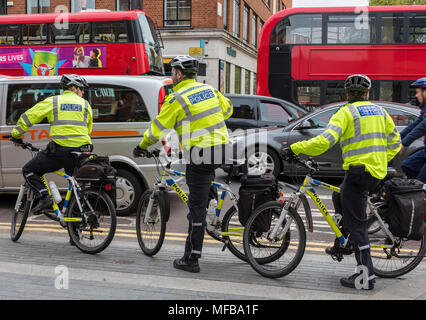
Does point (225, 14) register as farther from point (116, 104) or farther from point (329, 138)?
point (329, 138)

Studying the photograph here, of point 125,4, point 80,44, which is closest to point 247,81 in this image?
point 125,4

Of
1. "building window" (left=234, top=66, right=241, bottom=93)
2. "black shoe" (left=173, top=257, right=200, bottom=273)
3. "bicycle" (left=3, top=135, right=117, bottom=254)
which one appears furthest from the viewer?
"building window" (left=234, top=66, right=241, bottom=93)

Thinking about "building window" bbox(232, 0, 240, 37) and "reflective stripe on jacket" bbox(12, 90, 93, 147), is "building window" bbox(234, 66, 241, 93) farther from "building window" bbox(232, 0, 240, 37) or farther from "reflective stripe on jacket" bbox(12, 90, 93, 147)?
"reflective stripe on jacket" bbox(12, 90, 93, 147)

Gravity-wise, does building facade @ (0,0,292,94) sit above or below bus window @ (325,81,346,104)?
above

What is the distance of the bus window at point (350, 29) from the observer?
14430 millimetres

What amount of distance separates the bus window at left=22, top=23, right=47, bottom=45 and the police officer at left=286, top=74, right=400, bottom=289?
44.1ft

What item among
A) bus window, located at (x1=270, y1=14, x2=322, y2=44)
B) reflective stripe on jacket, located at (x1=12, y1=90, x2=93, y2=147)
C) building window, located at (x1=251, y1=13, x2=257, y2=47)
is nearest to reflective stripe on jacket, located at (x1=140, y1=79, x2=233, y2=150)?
reflective stripe on jacket, located at (x1=12, y1=90, x2=93, y2=147)

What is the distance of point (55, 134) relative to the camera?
5559 mm

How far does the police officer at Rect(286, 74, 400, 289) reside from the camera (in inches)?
164

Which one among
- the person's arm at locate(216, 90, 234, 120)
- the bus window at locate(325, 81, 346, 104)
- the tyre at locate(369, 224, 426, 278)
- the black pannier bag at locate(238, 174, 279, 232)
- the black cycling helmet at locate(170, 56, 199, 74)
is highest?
the bus window at locate(325, 81, 346, 104)

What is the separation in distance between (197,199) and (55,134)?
188cm

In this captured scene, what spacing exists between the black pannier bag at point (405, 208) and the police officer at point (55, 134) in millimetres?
3084

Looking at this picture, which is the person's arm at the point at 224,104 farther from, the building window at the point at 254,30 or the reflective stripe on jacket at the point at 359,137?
the building window at the point at 254,30
